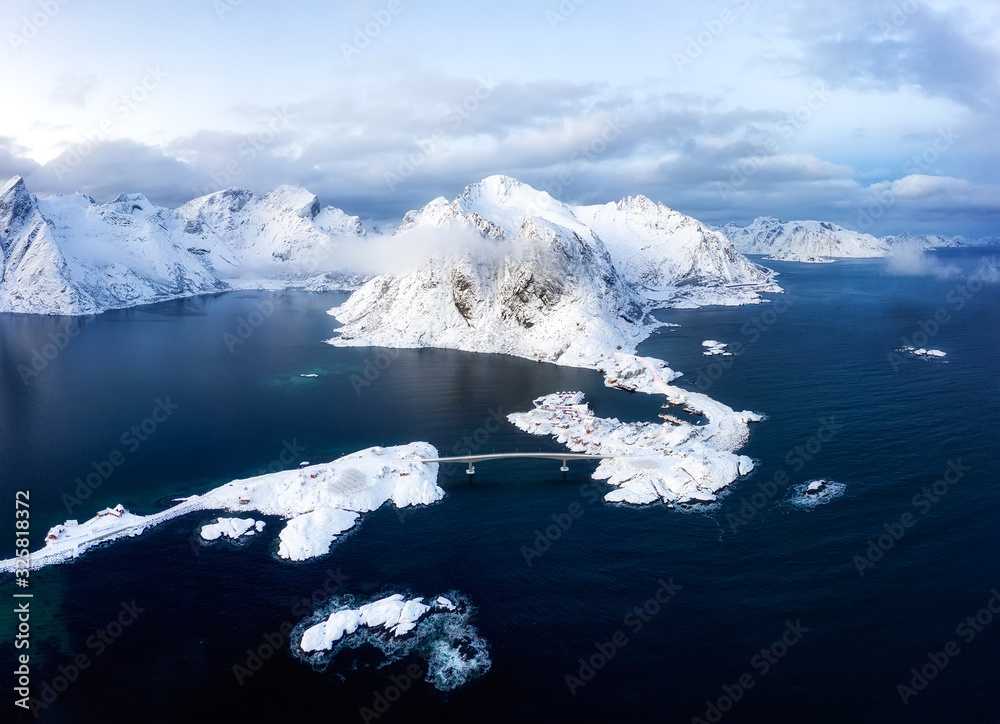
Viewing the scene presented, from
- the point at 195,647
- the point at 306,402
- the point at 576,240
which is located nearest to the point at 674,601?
the point at 195,647

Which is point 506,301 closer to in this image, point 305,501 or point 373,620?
point 305,501

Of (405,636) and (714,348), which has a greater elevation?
(714,348)

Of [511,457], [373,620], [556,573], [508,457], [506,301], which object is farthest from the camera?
[506,301]

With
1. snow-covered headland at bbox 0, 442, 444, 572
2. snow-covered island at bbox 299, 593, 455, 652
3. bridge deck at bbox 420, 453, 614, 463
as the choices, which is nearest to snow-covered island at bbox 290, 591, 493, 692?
snow-covered island at bbox 299, 593, 455, 652

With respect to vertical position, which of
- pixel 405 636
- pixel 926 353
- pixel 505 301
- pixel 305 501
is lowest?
pixel 305 501

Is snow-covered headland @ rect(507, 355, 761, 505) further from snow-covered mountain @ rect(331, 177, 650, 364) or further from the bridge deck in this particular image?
snow-covered mountain @ rect(331, 177, 650, 364)

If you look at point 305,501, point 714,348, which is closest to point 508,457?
point 305,501

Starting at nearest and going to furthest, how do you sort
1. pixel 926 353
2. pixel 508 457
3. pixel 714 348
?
pixel 508 457 < pixel 926 353 < pixel 714 348

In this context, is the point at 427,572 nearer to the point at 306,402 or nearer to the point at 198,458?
the point at 198,458
